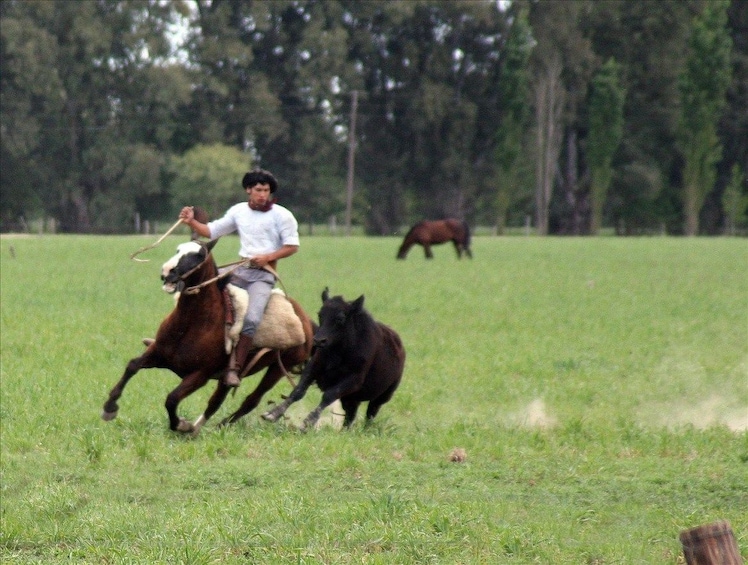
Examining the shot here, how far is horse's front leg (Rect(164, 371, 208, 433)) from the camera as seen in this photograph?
33.1ft

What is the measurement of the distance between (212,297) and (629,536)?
14.0 feet

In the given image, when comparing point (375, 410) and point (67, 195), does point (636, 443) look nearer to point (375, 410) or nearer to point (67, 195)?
point (375, 410)

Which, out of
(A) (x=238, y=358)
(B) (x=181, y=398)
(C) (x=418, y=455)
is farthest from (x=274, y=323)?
(C) (x=418, y=455)

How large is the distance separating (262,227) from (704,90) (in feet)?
249

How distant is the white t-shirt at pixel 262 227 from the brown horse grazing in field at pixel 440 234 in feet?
107

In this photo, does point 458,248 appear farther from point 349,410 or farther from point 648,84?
point 648,84

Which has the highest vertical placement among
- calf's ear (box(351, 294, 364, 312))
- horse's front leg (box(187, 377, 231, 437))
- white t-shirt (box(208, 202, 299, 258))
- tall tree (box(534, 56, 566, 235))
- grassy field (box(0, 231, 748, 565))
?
tall tree (box(534, 56, 566, 235))

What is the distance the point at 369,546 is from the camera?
683 cm

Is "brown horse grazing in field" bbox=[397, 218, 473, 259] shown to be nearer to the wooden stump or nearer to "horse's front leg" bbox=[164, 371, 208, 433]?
"horse's front leg" bbox=[164, 371, 208, 433]

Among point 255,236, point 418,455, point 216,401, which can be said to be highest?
point 255,236

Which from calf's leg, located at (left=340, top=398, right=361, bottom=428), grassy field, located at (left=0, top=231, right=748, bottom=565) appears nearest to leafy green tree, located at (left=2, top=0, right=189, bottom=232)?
grassy field, located at (left=0, top=231, right=748, bottom=565)

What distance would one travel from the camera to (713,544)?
4.62 meters

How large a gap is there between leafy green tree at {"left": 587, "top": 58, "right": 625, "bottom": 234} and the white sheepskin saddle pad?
74.1 metres

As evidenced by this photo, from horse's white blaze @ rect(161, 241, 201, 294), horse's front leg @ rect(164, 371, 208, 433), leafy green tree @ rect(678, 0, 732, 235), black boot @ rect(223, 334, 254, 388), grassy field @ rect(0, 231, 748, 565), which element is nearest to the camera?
grassy field @ rect(0, 231, 748, 565)
